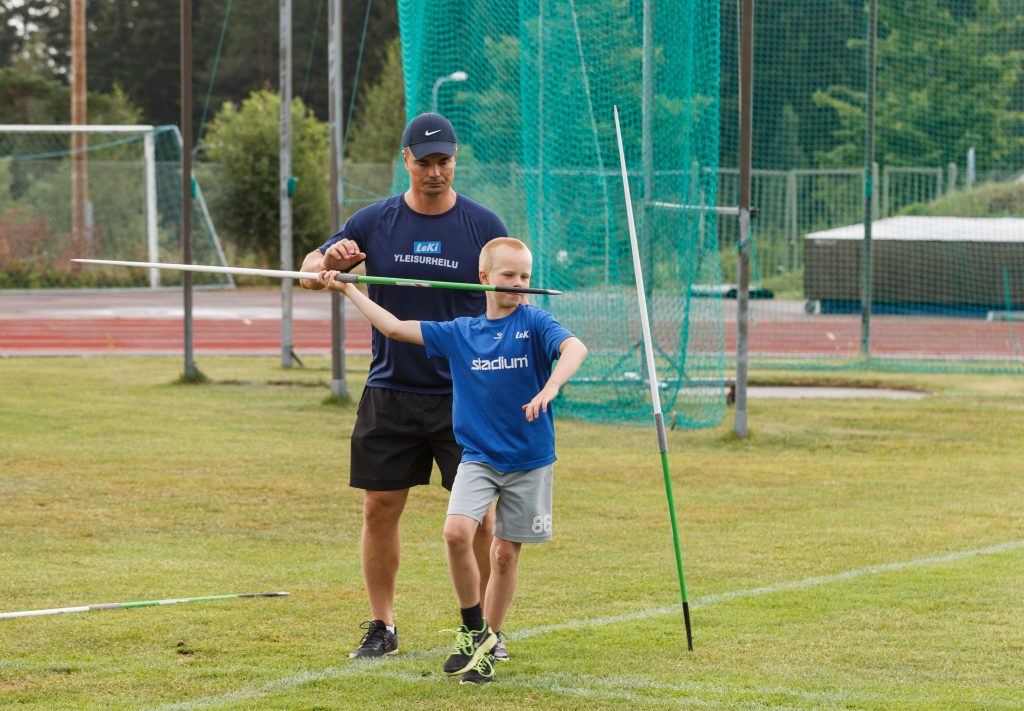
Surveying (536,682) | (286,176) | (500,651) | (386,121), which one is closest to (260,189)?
(386,121)

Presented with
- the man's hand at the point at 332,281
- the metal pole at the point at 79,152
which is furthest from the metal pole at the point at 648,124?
the metal pole at the point at 79,152

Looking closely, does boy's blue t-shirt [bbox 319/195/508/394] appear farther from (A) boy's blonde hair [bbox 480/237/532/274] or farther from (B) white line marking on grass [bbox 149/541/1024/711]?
(B) white line marking on grass [bbox 149/541/1024/711]

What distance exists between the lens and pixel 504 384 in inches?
226

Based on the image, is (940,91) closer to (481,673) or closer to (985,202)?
(985,202)

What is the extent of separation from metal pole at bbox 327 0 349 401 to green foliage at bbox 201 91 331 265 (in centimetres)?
2892

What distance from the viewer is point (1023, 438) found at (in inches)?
522

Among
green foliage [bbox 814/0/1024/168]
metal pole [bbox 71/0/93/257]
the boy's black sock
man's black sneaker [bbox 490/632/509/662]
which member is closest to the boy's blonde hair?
the boy's black sock

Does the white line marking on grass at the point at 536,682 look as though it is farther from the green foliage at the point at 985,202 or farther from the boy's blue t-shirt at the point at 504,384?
the green foliage at the point at 985,202

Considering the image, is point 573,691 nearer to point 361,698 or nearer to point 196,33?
point 361,698

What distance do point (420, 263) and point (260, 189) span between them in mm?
39788

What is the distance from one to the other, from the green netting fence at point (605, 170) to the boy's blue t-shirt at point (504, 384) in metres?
8.32

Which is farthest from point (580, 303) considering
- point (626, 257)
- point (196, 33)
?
point (196, 33)

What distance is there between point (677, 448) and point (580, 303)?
111 inches

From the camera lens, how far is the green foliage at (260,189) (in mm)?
44969
